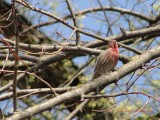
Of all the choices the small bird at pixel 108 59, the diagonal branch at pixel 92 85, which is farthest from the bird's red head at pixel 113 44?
the diagonal branch at pixel 92 85

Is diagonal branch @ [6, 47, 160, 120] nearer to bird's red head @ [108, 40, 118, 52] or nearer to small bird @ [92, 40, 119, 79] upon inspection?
bird's red head @ [108, 40, 118, 52]

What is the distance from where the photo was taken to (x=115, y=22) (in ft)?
24.4

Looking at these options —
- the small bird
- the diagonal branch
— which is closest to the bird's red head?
the small bird

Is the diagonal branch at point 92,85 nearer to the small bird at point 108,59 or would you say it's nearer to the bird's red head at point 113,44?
the bird's red head at point 113,44

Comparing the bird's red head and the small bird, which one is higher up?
the bird's red head

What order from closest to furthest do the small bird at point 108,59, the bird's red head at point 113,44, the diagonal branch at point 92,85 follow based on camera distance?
the diagonal branch at point 92,85
the bird's red head at point 113,44
the small bird at point 108,59

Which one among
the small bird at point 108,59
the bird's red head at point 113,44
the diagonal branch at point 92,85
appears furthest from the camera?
the small bird at point 108,59

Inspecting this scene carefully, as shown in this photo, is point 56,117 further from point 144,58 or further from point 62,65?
point 144,58

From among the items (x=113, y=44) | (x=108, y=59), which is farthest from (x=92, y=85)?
(x=108, y=59)

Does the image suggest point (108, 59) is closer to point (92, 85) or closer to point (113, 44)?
point (113, 44)

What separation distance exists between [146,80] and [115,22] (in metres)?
1.44

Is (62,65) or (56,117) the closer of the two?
(56,117)

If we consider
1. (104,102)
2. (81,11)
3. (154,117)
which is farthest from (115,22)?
(154,117)

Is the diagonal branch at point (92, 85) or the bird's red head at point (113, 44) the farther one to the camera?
the bird's red head at point (113, 44)
